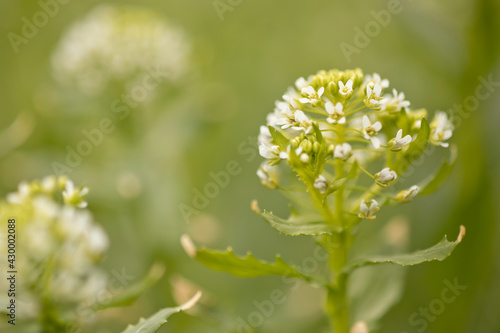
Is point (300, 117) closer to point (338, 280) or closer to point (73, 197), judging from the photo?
point (338, 280)

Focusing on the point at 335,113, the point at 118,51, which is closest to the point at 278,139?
the point at 335,113

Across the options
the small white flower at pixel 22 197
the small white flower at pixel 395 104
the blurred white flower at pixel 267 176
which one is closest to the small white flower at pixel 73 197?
the small white flower at pixel 22 197

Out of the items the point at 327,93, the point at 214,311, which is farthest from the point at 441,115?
the point at 214,311

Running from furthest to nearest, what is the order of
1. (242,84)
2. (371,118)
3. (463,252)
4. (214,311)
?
(242,84), (463,252), (214,311), (371,118)

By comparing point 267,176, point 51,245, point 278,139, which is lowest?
point 51,245

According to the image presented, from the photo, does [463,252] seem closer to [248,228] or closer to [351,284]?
[351,284]

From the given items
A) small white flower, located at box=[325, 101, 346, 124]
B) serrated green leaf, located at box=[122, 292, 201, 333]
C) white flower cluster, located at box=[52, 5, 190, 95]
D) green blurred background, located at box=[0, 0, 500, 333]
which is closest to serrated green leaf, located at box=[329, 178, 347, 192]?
small white flower, located at box=[325, 101, 346, 124]
